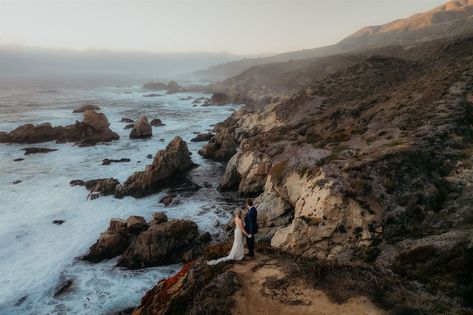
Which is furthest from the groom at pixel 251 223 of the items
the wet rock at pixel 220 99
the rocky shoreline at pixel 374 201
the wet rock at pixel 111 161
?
the wet rock at pixel 220 99

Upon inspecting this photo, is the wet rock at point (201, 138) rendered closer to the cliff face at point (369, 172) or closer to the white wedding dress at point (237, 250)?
the cliff face at point (369, 172)

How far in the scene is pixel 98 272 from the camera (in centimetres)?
2414

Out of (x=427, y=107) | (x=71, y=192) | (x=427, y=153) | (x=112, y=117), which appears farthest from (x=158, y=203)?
(x=112, y=117)

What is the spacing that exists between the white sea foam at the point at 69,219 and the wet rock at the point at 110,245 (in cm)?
67

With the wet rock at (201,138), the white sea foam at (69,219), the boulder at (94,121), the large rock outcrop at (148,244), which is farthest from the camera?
the boulder at (94,121)

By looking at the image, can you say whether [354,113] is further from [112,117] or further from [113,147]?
[112,117]

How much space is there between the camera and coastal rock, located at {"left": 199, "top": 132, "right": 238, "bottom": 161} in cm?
4850

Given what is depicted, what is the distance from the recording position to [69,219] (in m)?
31.7

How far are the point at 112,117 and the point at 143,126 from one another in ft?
91.3

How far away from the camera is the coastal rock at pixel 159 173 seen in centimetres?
3722

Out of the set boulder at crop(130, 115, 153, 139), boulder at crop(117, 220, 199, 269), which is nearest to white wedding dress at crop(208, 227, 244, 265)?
boulder at crop(117, 220, 199, 269)

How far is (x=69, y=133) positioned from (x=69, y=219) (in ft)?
109

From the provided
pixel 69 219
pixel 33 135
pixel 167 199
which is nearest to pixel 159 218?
pixel 167 199

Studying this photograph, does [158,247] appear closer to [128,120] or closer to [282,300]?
[282,300]
